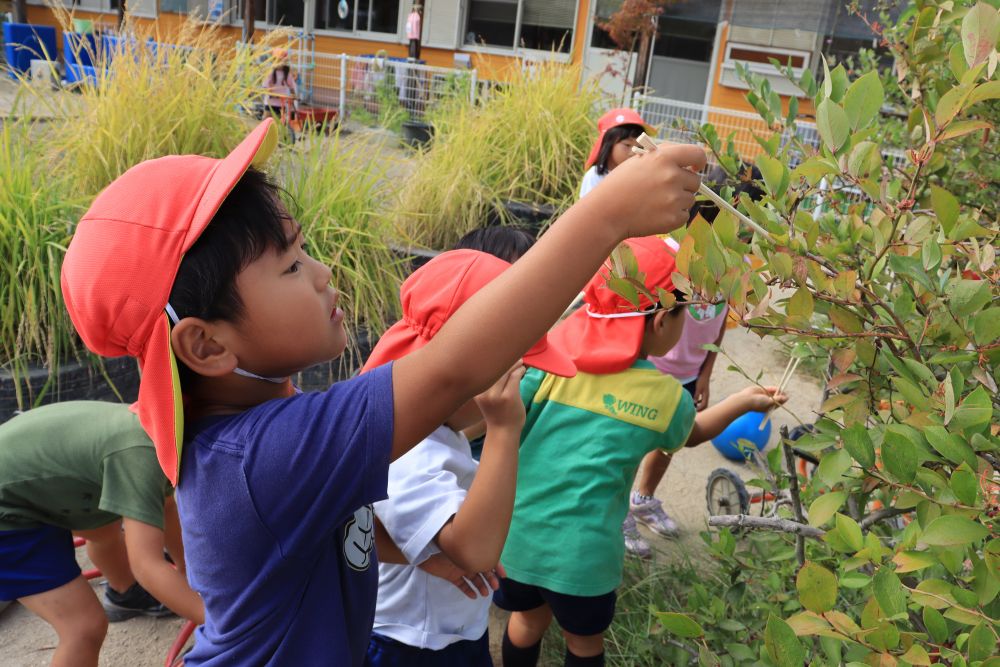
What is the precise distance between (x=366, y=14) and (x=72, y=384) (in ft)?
51.5

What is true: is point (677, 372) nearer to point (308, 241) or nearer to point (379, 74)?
point (308, 241)

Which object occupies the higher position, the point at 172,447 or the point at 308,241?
the point at 172,447

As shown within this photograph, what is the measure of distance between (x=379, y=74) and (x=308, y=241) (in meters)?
8.49

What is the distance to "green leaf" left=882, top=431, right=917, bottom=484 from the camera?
1008 mm

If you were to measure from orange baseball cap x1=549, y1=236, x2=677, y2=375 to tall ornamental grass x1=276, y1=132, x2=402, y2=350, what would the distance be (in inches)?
71.0

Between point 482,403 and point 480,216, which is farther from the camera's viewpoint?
point 480,216

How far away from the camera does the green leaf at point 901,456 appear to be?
1.01 metres

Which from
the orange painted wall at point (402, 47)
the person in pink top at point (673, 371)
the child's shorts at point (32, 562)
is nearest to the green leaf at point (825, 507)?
the child's shorts at point (32, 562)


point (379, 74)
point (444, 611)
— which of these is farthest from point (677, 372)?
point (379, 74)

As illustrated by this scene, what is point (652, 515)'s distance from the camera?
11.9ft

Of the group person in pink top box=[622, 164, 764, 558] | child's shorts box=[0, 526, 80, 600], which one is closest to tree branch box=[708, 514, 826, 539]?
child's shorts box=[0, 526, 80, 600]

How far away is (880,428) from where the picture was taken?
128 cm

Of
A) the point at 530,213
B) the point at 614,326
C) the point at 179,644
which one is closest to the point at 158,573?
the point at 179,644

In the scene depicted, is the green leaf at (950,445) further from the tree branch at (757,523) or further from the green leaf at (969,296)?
the tree branch at (757,523)
